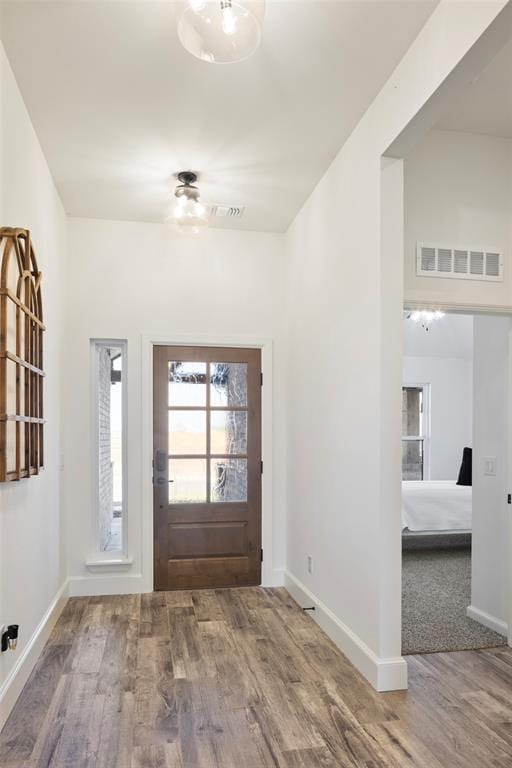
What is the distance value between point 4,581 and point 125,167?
2.49 m

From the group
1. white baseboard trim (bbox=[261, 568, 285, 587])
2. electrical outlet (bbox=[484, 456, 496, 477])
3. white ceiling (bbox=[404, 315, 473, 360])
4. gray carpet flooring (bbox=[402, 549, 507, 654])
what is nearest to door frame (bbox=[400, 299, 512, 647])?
electrical outlet (bbox=[484, 456, 496, 477])

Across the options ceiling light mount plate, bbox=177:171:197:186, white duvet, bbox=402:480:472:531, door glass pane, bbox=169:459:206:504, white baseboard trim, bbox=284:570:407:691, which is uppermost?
ceiling light mount plate, bbox=177:171:197:186

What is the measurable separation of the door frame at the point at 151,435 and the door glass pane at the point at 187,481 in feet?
0.58

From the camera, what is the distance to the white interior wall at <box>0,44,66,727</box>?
8.33ft

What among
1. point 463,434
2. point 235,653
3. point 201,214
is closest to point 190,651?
point 235,653

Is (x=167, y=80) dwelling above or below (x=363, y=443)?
above

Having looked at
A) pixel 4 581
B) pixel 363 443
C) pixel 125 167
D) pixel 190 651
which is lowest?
pixel 190 651

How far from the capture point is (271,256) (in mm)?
4754

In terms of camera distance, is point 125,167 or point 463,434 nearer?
point 125,167

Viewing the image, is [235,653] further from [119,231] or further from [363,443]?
[119,231]

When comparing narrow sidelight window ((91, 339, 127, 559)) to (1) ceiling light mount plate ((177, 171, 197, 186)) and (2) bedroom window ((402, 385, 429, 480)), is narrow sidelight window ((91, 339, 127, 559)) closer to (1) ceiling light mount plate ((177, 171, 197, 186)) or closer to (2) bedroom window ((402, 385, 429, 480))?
(1) ceiling light mount plate ((177, 171, 197, 186))

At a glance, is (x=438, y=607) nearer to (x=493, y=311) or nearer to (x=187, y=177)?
(x=493, y=311)

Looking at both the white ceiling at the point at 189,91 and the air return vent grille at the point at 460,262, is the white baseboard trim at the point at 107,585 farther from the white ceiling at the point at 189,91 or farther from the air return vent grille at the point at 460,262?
the air return vent grille at the point at 460,262

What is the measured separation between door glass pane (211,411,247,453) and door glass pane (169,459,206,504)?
19 cm
